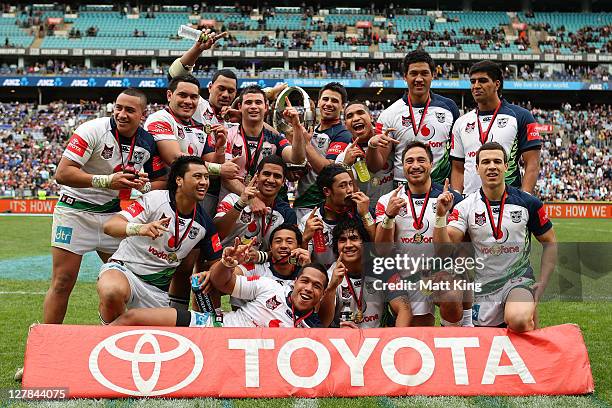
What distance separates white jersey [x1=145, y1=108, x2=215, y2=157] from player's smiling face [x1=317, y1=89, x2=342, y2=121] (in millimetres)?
1049

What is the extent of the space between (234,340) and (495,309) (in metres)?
1.93

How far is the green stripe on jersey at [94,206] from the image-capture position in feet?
17.7

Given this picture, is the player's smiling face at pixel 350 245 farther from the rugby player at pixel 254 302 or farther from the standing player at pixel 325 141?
the standing player at pixel 325 141

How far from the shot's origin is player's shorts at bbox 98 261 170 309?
4832 millimetres

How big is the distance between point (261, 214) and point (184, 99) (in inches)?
45.6

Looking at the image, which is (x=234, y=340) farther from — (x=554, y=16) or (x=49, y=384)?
(x=554, y=16)

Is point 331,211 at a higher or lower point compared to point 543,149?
higher

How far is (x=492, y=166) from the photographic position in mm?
4863

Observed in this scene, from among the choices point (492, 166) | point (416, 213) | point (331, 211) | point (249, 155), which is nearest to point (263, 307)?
point (331, 211)

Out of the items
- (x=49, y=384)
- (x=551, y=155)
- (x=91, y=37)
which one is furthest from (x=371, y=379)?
(x=91, y=37)

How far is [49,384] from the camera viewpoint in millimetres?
4121

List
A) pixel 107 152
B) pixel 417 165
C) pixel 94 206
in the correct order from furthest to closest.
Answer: pixel 94 206 → pixel 107 152 → pixel 417 165

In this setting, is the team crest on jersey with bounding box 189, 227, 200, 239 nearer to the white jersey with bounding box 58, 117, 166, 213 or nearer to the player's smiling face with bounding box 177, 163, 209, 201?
the player's smiling face with bounding box 177, 163, 209, 201

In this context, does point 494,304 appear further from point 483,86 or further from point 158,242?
point 158,242
